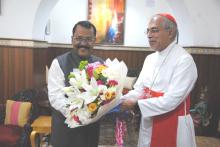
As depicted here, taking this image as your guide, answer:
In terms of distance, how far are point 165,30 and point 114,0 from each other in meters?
5.79

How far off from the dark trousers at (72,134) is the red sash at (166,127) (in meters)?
0.49

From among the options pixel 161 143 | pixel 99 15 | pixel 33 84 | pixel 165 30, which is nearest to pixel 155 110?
pixel 161 143

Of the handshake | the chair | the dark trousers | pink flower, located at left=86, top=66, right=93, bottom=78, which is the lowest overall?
the chair

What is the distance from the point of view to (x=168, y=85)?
2.26m

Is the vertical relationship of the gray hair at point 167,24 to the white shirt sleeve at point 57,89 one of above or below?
above

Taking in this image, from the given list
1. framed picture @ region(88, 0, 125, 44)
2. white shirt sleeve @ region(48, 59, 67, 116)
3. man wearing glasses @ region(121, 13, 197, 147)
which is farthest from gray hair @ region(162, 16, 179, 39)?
framed picture @ region(88, 0, 125, 44)

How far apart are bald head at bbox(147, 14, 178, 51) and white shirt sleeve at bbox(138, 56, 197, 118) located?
0.21m

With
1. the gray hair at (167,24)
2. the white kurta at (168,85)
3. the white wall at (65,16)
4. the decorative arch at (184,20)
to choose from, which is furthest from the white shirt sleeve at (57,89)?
the white wall at (65,16)

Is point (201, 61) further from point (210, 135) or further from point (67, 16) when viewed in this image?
point (67, 16)

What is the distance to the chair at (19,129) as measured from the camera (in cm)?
368

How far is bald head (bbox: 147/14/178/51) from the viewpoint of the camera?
2195 millimetres

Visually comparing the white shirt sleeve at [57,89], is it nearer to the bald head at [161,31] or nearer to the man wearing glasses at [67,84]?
the man wearing glasses at [67,84]

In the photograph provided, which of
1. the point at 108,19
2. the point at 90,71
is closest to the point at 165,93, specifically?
the point at 90,71

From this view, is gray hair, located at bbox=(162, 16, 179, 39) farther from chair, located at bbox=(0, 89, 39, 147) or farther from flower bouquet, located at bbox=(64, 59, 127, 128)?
chair, located at bbox=(0, 89, 39, 147)
